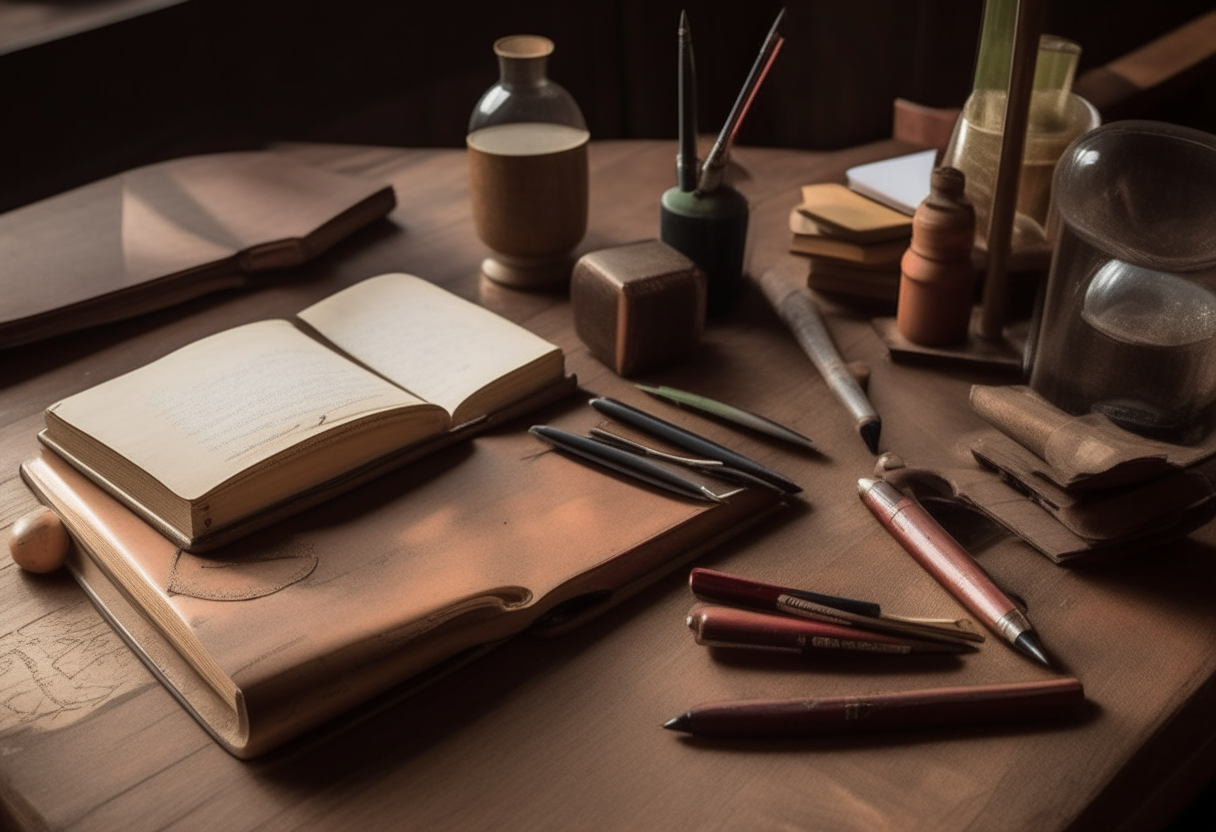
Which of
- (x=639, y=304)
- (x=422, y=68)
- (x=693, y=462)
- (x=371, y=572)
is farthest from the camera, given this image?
(x=422, y=68)

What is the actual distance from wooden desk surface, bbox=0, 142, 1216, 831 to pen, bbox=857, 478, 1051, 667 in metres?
0.01

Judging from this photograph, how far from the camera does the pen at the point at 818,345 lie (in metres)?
0.97

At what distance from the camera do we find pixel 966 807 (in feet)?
2.13

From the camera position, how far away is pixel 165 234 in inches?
50.3

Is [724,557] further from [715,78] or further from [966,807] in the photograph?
[715,78]

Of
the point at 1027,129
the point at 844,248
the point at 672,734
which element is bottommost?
the point at 672,734

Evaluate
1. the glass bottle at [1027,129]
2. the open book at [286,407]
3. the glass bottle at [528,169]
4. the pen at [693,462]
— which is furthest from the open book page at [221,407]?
the glass bottle at [1027,129]

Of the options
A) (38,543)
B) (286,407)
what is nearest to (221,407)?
(286,407)

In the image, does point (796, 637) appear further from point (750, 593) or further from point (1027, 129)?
point (1027, 129)

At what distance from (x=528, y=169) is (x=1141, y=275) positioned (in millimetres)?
558

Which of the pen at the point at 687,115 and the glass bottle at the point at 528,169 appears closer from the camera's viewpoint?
the pen at the point at 687,115

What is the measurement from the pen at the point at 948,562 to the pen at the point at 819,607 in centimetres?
2

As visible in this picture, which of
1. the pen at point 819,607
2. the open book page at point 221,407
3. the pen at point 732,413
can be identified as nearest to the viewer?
the pen at point 819,607

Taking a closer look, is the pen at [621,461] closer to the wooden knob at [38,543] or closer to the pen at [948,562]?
the pen at [948,562]
